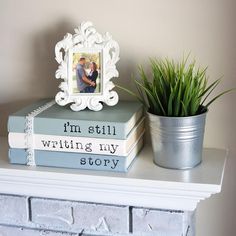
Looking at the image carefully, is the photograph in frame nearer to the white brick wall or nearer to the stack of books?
the stack of books

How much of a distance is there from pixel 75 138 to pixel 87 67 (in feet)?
0.46

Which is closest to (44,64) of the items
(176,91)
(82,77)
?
(82,77)

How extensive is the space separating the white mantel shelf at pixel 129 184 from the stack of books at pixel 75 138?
0.02m

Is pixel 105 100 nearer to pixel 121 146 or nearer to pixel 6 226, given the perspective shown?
pixel 121 146

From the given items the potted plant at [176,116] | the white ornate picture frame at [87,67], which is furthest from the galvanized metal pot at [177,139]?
the white ornate picture frame at [87,67]

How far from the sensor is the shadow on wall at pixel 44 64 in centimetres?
102

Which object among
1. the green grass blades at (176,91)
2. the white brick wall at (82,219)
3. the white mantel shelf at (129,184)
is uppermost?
the green grass blades at (176,91)

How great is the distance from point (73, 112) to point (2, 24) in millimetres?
278

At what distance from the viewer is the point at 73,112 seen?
92 cm

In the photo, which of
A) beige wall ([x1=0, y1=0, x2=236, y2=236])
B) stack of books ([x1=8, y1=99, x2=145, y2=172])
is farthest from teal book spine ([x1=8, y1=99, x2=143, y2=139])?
beige wall ([x1=0, y1=0, x2=236, y2=236])

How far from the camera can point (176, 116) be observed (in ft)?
2.79

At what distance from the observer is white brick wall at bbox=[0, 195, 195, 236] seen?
86 centimetres

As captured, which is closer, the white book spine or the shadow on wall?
the white book spine

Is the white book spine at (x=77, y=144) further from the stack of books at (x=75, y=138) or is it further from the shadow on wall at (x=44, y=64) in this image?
the shadow on wall at (x=44, y=64)
